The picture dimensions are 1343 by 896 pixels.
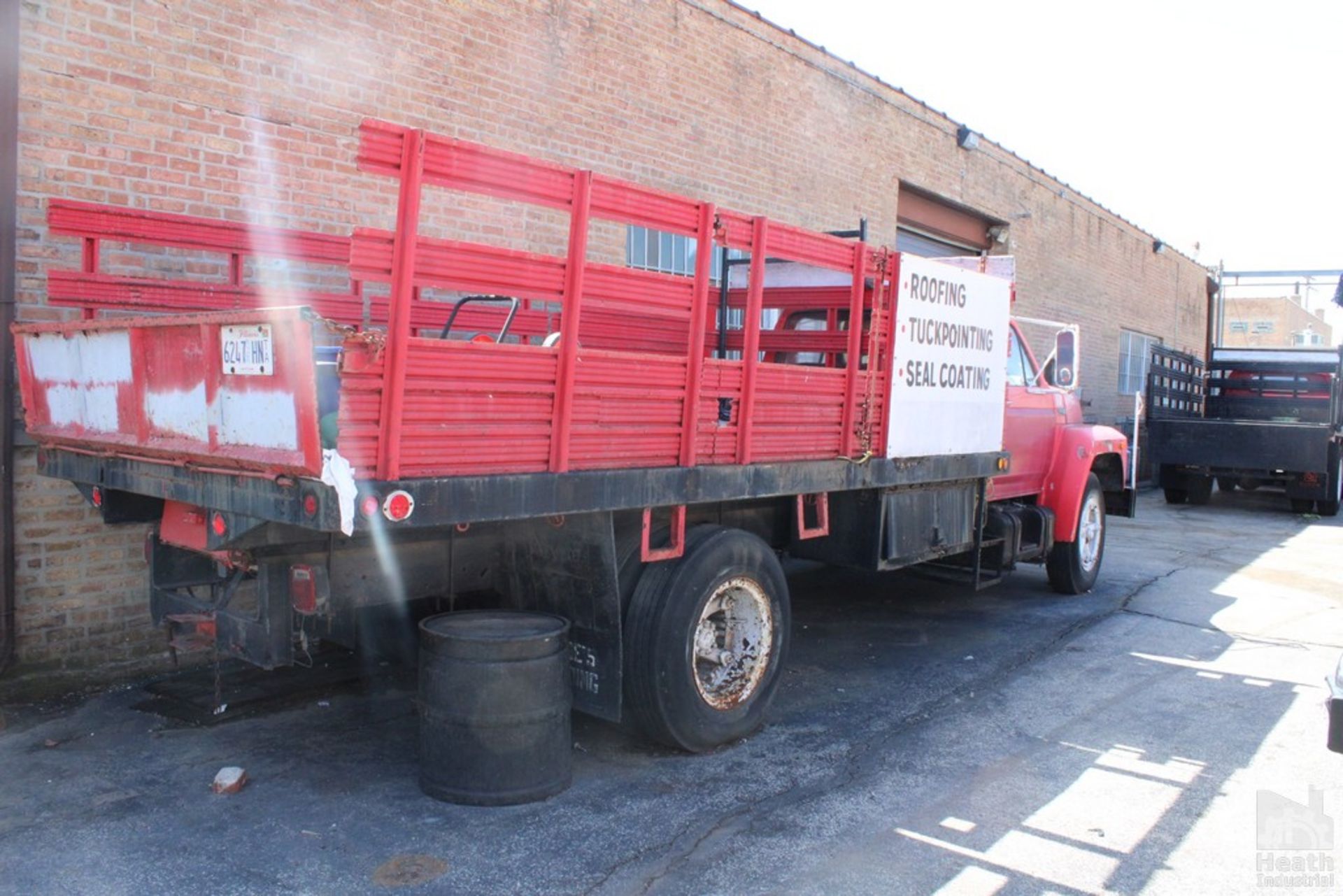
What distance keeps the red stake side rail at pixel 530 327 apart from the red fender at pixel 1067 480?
3.03 m

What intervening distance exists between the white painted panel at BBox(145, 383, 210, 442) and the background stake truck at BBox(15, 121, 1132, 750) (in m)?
0.02

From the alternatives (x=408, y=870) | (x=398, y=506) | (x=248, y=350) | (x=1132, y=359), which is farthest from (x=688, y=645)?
(x=1132, y=359)

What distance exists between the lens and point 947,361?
6449 millimetres

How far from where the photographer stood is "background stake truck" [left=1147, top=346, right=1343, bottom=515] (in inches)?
641

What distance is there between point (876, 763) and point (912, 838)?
83 centimetres

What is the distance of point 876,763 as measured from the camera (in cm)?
496

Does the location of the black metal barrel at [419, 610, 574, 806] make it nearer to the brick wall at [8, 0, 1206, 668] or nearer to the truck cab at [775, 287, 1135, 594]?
the brick wall at [8, 0, 1206, 668]

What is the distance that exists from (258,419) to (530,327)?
323 cm


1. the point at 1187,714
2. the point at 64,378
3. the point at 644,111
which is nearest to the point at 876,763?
the point at 1187,714

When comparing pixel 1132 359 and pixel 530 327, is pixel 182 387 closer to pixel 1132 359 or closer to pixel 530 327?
pixel 530 327

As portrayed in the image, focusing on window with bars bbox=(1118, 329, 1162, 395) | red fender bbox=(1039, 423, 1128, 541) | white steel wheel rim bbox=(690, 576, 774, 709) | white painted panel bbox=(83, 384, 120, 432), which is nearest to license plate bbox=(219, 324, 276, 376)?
white painted panel bbox=(83, 384, 120, 432)

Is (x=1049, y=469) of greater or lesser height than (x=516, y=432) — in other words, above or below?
below

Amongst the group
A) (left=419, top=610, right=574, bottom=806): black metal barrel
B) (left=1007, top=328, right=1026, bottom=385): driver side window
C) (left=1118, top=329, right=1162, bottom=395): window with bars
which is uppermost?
(left=1118, top=329, right=1162, bottom=395): window with bars

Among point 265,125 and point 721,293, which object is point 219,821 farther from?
point 265,125
